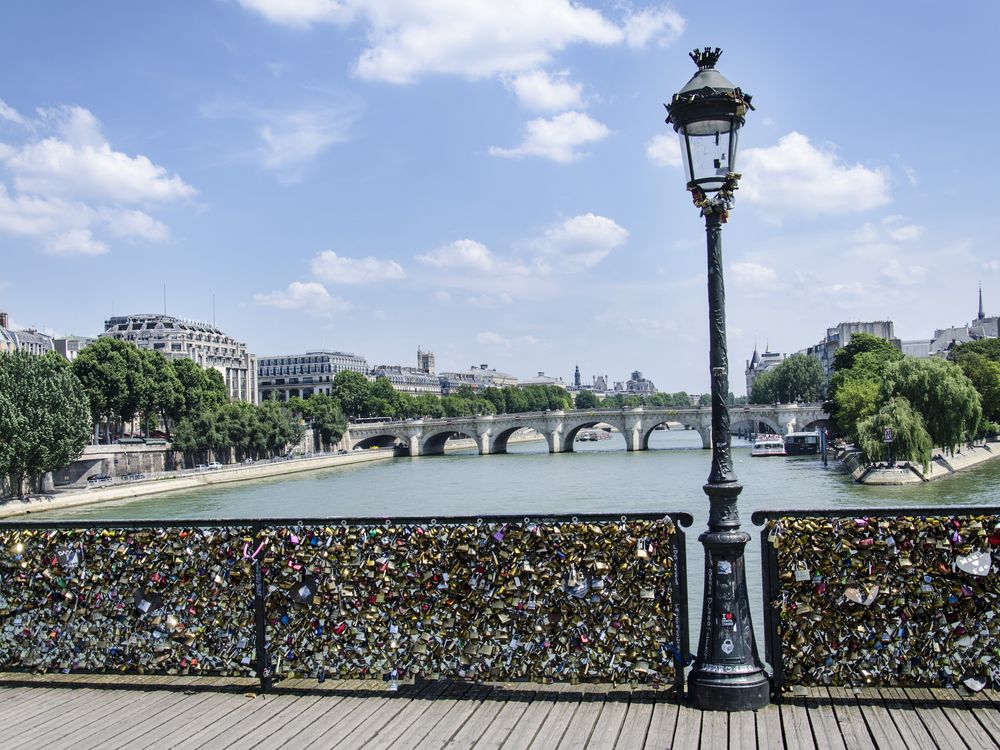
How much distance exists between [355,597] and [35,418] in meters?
40.2

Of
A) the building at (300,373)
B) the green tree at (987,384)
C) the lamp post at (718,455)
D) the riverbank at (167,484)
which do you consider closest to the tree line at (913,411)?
the green tree at (987,384)

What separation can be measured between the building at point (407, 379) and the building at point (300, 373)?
13.4 meters

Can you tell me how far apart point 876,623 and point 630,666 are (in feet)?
4.74

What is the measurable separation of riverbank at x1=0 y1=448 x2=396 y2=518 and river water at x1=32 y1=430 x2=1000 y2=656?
36.5 inches

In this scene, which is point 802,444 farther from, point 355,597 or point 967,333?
point 355,597

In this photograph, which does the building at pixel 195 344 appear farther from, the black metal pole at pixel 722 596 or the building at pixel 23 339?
the black metal pole at pixel 722 596

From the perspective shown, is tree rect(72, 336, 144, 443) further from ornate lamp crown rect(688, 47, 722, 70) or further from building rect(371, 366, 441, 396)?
building rect(371, 366, 441, 396)

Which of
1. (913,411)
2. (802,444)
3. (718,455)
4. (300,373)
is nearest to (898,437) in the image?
(913,411)

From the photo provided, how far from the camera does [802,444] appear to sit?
74.0 meters

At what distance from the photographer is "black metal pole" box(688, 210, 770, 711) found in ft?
18.2

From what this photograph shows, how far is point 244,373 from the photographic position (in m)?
128

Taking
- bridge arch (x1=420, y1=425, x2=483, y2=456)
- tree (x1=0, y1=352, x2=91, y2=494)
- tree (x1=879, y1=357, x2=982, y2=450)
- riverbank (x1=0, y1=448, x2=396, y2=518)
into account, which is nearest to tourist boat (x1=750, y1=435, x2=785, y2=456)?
tree (x1=879, y1=357, x2=982, y2=450)

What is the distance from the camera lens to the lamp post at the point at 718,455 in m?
5.60

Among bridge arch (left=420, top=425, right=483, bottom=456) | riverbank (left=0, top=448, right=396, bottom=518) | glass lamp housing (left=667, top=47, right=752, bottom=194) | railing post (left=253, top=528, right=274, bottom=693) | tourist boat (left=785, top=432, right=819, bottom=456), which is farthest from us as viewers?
bridge arch (left=420, top=425, right=483, bottom=456)
